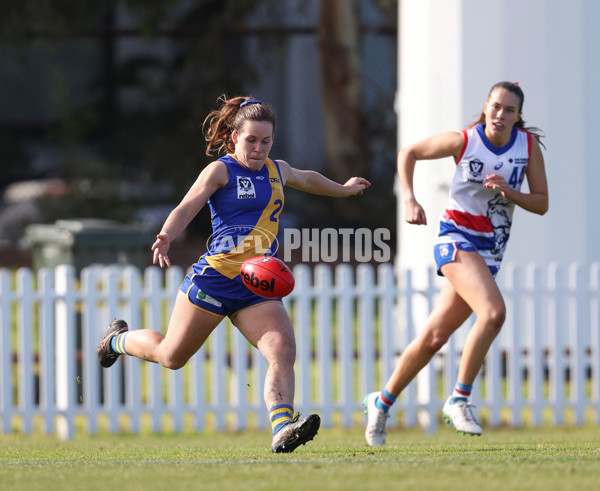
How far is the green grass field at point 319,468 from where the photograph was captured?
14.3ft

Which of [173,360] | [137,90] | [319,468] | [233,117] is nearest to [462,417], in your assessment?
[319,468]

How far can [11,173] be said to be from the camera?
71.2 ft

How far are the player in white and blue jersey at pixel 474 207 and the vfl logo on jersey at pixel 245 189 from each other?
87cm

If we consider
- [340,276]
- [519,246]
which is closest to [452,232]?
[340,276]

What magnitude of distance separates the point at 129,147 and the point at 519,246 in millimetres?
10838

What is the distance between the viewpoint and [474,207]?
590 centimetres

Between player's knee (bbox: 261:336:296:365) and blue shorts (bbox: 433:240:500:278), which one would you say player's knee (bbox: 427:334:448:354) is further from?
player's knee (bbox: 261:336:296:365)

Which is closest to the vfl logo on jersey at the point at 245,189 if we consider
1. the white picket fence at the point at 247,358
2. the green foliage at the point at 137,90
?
the white picket fence at the point at 247,358

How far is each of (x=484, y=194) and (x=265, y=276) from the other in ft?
4.58

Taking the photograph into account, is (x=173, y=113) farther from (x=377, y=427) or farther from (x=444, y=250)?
(x=444, y=250)

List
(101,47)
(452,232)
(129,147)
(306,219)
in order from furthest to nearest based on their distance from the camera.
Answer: (101,47) < (129,147) < (306,219) < (452,232)

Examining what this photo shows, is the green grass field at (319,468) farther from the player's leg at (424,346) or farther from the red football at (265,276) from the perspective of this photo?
the red football at (265,276)

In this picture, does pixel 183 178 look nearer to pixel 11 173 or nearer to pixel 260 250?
pixel 11 173

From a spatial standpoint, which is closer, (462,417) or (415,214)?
(415,214)
